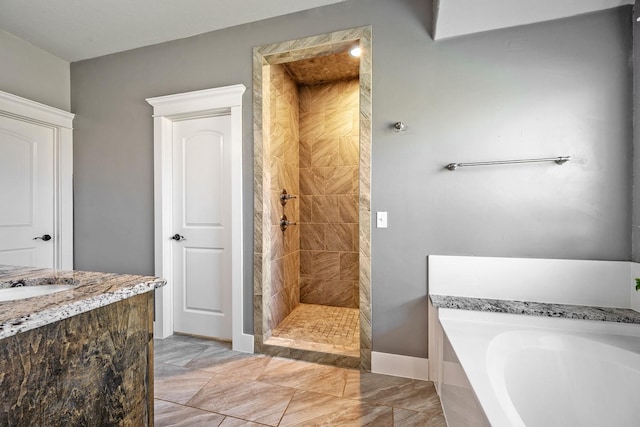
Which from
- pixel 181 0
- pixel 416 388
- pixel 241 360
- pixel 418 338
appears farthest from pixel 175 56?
pixel 416 388

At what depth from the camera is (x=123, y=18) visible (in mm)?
2180

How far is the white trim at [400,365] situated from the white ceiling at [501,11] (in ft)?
7.22

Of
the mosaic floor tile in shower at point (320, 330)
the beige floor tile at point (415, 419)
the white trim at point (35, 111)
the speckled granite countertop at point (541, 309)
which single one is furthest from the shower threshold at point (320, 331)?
the white trim at point (35, 111)

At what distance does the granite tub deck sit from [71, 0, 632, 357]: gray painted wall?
124 cm

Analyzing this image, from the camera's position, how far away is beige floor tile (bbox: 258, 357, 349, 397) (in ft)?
5.82

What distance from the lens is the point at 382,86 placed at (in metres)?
1.94

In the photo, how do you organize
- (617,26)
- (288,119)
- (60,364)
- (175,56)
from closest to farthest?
(60,364) < (617,26) < (175,56) < (288,119)

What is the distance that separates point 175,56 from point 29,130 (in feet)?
5.15

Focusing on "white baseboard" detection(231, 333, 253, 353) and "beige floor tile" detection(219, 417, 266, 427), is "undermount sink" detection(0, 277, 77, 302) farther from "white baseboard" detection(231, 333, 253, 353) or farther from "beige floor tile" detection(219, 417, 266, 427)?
"white baseboard" detection(231, 333, 253, 353)

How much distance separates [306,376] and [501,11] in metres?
2.62

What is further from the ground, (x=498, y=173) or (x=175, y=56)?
(x=175, y=56)

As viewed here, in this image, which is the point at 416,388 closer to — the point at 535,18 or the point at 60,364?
the point at 60,364

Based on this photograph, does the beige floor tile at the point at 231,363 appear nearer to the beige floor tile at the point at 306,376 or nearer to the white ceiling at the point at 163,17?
the beige floor tile at the point at 306,376

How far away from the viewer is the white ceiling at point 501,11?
1550mm
